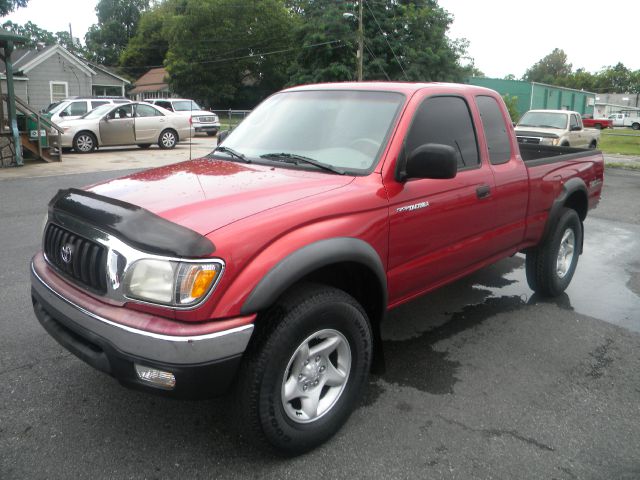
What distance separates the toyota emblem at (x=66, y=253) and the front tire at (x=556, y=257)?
3796 millimetres

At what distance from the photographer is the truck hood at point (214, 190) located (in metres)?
2.56

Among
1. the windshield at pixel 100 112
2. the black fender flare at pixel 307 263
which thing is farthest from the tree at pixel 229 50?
the black fender flare at pixel 307 263

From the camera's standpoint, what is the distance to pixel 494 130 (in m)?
4.25

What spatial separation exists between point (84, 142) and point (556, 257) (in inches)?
623

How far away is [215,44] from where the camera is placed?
4909cm

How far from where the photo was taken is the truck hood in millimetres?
2561

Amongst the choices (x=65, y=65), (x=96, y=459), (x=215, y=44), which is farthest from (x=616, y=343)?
(x=215, y=44)

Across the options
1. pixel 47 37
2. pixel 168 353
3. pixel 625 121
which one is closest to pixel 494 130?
pixel 168 353

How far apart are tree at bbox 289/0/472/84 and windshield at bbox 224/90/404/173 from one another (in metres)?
30.9

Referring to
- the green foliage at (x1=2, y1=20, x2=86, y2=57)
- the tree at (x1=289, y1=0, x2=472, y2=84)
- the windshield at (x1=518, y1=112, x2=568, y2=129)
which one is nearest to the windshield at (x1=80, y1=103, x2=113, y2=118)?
the windshield at (x1=518, y1=112, x2=568, y2=129)

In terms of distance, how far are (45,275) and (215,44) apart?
49869mm

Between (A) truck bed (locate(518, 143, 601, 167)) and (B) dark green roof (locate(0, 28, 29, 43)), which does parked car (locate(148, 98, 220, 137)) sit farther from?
(A) truck bed (locate(518, 143, 601, 167))

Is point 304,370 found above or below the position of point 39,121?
below

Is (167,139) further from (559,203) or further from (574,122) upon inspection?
(559,203)
